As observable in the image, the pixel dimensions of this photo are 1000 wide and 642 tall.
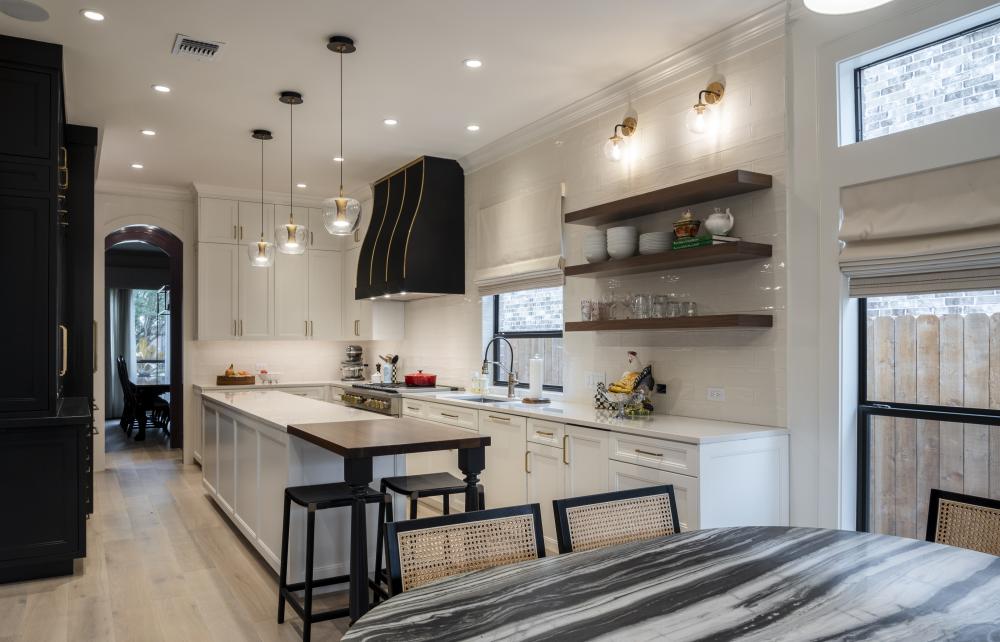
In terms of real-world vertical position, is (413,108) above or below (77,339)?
above

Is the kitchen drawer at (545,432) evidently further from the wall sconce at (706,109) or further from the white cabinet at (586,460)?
the wall sconce at (706,109)

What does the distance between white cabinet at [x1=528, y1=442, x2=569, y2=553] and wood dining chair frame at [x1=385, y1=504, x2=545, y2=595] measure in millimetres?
2102

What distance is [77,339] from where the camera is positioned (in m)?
5.14

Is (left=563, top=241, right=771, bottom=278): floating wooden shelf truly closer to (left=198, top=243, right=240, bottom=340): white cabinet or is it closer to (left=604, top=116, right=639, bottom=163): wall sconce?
(left=604, top=116, right=639, bottom=163): wall sconce

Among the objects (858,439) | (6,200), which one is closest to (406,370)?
(6,200)

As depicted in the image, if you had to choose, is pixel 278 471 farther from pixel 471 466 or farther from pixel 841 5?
pixel 841 5

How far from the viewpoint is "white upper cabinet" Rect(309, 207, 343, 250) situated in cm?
782

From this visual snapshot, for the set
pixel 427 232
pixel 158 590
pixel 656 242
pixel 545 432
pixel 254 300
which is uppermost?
pixel 427 232

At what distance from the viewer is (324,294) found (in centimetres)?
782

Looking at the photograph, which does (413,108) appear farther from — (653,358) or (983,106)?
(983,106)

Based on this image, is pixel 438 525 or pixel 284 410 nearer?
pixel 438 525

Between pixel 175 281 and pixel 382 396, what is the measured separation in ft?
11.2

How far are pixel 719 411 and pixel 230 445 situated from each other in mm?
3314

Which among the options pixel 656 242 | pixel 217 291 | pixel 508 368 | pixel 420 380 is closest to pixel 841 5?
pixel 656 242
